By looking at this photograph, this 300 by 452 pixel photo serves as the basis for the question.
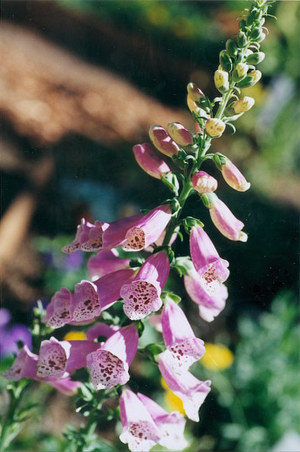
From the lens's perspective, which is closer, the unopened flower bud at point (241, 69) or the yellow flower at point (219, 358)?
the unopened flower bud at point (241, 69)

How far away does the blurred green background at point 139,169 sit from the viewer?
943 millimetres

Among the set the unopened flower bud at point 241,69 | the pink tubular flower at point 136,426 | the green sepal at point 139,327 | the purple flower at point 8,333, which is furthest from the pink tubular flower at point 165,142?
the purple flower at point 8,333

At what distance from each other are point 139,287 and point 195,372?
0.72 meters

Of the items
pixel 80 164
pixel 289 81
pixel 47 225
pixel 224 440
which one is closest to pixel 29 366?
pixel 80 164

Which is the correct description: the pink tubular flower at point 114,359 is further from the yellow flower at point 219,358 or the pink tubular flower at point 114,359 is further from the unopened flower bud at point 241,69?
the yellow flower at point 219,358

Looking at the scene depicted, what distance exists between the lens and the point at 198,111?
62cm

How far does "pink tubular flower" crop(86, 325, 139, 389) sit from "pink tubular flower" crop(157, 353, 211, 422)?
0.18 feet

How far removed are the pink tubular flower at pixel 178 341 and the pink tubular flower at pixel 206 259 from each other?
6 centimetres

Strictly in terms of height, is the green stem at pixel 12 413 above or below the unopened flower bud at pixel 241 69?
below

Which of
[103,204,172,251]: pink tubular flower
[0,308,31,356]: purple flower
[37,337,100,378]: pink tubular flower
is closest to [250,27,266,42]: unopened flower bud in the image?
[103,204,172,251]: pink tubular flower

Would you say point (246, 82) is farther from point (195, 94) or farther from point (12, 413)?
point (12, 413)

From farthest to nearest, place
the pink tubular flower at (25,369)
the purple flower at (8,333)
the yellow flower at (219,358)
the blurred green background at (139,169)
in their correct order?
the yellow flower at (219,358) → the purple flower at (8,333) → the blurred green background at (139,169) → the pink tubular flower at (25,369)

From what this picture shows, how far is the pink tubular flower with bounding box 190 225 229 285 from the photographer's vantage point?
24.0 inches

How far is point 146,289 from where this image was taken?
0.61m
